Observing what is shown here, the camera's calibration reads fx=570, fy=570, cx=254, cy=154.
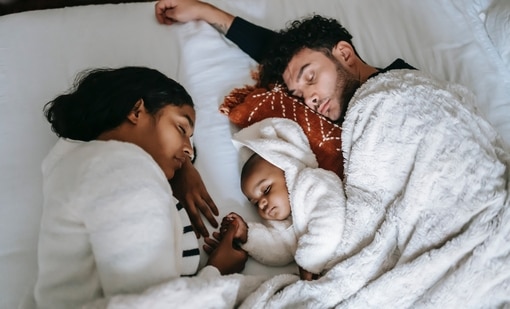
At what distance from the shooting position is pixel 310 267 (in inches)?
41.1

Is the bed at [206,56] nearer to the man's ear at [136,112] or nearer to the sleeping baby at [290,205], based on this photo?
the sleeping baby at [290,205]

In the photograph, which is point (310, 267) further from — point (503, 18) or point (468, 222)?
point (503, 18)

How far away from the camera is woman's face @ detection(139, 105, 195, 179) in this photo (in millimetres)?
1072

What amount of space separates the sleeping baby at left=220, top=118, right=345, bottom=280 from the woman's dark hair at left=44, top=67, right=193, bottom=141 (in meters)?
0.20

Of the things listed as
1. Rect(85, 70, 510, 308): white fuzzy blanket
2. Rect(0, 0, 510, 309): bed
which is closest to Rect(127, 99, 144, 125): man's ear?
Rect(0, 0, 510, 309): bed

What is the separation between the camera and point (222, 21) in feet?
4.94

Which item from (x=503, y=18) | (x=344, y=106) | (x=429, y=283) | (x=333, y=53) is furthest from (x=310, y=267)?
(x=503, y=18)

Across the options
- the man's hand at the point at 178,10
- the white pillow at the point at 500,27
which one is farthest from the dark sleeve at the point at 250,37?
the white pillow at the point at 500,27

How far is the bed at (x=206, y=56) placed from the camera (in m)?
1.22

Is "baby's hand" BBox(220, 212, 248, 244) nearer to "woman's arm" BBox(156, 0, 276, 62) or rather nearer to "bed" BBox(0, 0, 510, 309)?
"bed" BBox(0, 0, 510, 309)

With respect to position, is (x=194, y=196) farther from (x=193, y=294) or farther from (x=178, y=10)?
(x=178, y=10)

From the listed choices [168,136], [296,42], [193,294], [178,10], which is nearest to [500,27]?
[296,42]

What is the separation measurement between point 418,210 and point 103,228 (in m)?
0.55

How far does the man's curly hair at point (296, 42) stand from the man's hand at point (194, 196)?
32 cm
